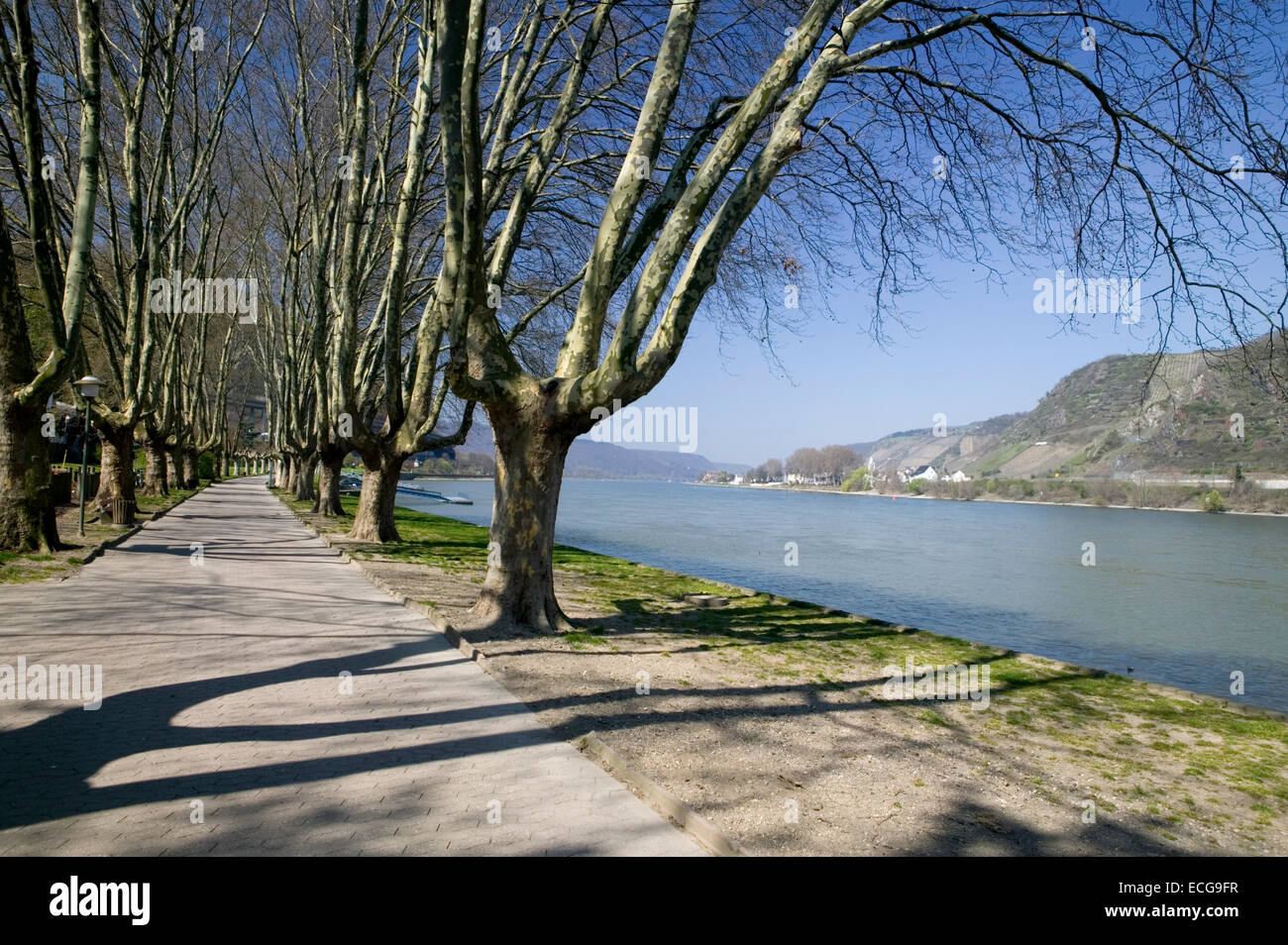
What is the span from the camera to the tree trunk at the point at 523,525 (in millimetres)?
7914

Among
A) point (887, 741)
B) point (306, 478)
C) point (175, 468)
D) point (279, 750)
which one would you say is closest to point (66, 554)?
point (279, 750)

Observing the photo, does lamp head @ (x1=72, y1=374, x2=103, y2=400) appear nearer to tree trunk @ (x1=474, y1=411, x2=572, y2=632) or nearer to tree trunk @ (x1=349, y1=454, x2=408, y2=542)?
tree trunk @ (x1=349, y1=454, x2=408, y2=542)

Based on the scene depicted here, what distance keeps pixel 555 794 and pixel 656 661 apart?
337cm

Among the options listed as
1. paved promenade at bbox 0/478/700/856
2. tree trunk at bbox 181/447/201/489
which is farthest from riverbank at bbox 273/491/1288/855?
tree trunk at bbox 181/447/201/489

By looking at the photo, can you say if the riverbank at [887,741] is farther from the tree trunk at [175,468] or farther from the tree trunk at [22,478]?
the tree trunk at [175,468]

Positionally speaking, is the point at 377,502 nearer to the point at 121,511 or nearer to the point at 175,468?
the point at 121,511

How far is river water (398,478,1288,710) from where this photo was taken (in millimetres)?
14742

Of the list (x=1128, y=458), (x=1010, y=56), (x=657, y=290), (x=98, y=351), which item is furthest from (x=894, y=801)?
(x=1128, y=458)

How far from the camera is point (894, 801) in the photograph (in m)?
4.29

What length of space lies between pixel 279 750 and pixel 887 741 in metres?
4.11

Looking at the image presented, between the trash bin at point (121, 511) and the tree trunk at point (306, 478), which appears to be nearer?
the trash bin at point (121, 511)

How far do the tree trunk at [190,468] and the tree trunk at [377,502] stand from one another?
21.8 meters

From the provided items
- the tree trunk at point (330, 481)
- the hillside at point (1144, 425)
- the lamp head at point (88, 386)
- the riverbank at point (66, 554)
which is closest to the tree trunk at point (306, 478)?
the tree trunk at point (330, 481)

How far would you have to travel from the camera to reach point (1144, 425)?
10.5m
